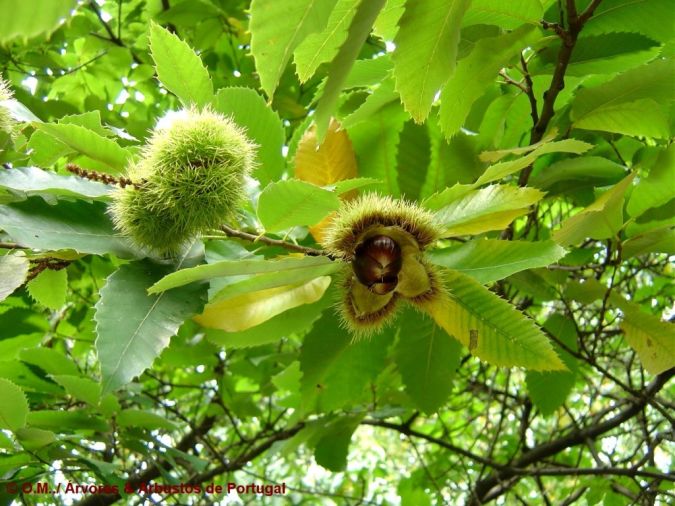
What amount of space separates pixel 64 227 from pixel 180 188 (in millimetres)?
184

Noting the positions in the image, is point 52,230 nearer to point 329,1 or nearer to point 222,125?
point 222,125

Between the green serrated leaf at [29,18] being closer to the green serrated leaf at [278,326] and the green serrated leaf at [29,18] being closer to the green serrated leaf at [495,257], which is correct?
the green serrated leaf at [495,257]

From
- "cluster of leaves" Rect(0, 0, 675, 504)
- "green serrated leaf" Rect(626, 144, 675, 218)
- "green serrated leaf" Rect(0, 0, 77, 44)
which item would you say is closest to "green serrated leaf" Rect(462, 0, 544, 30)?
"cluster of leaves" Rect(0, 0, 675, 504)

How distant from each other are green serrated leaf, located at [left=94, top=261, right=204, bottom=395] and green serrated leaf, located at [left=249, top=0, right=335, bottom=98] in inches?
17.3

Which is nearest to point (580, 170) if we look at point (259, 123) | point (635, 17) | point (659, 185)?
point (659, 185)

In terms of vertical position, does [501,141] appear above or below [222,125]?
above

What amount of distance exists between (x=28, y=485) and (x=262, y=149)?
45.6 inches

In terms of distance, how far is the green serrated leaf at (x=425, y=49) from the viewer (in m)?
0.77

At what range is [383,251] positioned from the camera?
40.8 inches

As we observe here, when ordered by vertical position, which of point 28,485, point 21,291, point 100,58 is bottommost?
point 28,485

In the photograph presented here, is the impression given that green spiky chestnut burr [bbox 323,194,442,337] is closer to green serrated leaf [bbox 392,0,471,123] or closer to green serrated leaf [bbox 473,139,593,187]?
green serrated leaf [bbox 473,139,593,187]

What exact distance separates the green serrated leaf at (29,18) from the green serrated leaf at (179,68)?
76 cm

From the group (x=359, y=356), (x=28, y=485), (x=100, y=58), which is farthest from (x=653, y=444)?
(x=100, y=58)

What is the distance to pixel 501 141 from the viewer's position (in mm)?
1472
